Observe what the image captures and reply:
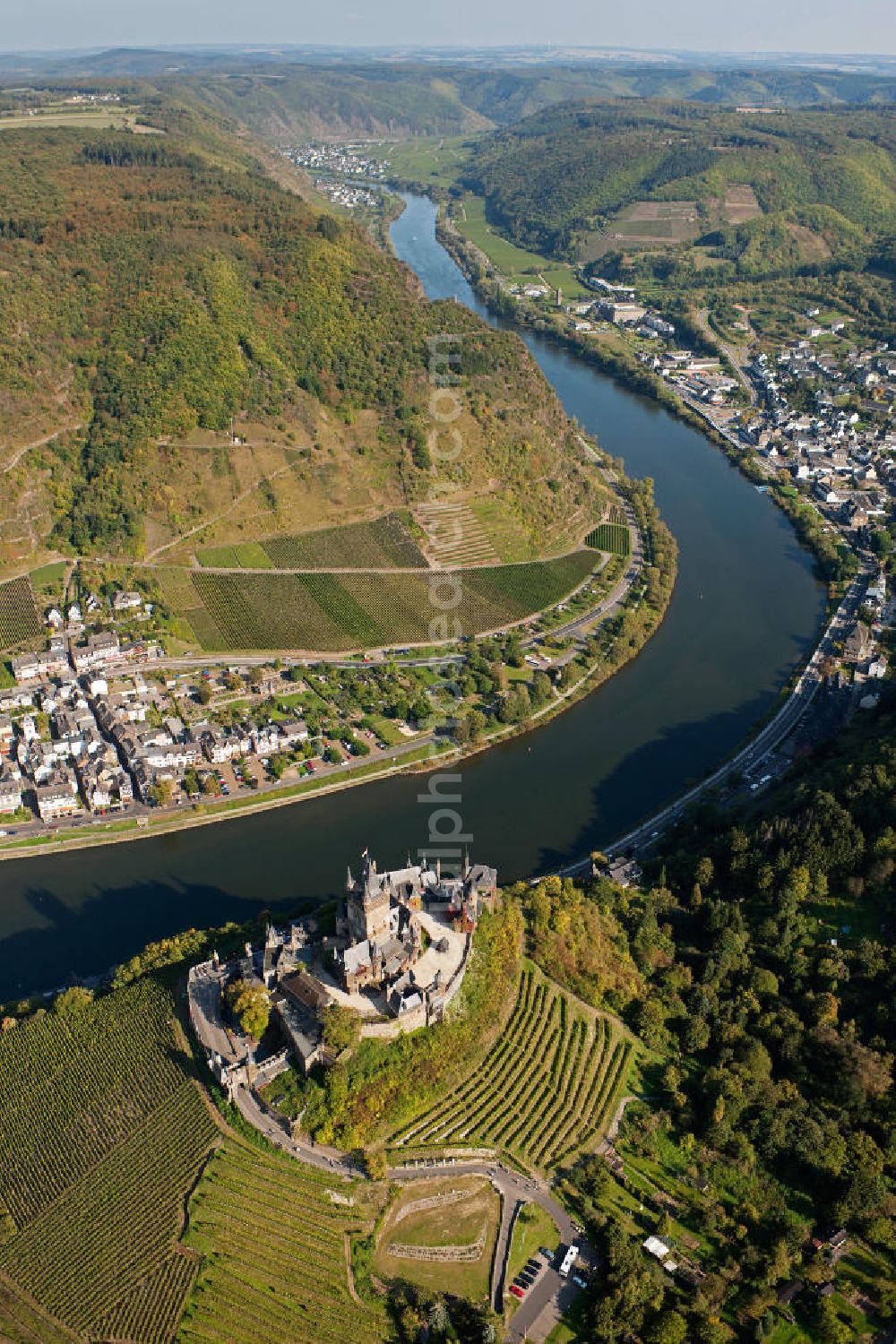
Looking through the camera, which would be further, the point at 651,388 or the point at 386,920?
the point at 651,388

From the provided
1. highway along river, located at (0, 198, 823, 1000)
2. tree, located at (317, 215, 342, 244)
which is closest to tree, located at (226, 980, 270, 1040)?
highway along river, located at (0, 198, 823, 1000)

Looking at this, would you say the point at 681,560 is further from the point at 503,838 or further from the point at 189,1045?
the point at 189,1045

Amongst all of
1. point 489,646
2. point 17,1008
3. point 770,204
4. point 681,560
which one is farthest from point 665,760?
point 770,204

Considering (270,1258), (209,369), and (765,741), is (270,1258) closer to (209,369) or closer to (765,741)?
(765,741)

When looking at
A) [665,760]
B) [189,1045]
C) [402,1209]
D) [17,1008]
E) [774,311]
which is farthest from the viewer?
[774,311]

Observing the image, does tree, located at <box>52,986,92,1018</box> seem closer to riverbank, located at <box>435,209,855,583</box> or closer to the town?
the town

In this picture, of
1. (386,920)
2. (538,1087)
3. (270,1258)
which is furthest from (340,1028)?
(538,1087)
